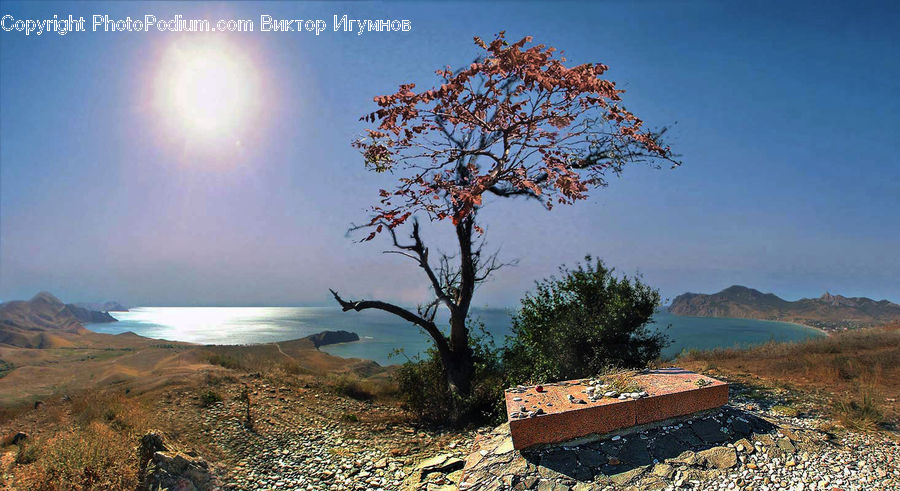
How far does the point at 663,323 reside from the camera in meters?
8.02

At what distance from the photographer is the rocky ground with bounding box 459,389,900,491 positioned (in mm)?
4309

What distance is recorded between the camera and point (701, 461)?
461 centimetres

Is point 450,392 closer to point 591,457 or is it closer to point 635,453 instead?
point 591,457

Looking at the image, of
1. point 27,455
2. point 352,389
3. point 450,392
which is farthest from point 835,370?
point 27,455

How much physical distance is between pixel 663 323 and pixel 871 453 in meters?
3.31

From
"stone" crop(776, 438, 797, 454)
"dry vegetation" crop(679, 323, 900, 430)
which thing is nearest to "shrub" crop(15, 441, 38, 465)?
"stone" crop(776, 438, 797, 454)

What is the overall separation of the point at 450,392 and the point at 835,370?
8.64m

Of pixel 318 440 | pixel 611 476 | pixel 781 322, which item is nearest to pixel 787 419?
pixel 611 476

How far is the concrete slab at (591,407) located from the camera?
4.67m

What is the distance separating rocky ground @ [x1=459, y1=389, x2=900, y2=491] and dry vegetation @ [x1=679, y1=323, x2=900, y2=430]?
1252 millimetres

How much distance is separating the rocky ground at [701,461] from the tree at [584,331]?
2.21 metres

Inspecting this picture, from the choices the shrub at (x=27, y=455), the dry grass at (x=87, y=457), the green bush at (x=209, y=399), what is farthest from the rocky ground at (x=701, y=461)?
A: the shrub at (x=27, y=455)

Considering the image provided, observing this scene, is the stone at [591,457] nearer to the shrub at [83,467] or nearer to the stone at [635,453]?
the stone at [635,453]

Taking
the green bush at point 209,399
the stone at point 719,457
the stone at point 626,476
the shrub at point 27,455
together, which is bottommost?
the shrub at point 27,455
